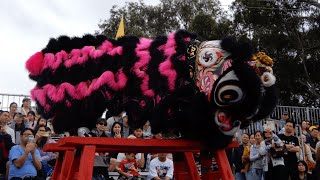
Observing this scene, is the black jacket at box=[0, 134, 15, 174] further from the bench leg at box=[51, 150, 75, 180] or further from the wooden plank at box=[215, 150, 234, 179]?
the wooden plank at box=[215, 150, 234, 179]

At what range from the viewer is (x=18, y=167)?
5469 millimetres

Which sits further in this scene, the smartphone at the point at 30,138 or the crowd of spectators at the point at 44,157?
the smartphone at the point at 30,138

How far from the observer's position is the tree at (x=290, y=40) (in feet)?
60.2

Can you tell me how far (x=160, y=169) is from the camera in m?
6.41

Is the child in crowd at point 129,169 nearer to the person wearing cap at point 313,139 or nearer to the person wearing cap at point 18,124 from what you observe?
the person wearing cap at point 18,124

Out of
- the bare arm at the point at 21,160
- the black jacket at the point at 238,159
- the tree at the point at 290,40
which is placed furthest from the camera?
the tree at the point at 290,40

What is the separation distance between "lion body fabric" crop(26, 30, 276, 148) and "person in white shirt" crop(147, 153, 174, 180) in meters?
2.82

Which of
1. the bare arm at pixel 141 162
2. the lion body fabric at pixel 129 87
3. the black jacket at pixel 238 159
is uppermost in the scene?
the lion body fabric at pixel 129 87

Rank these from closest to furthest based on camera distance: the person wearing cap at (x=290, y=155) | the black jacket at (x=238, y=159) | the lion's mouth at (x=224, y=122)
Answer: the lion's mouth at (x=224, y=122) < the person wearing cap at (x=290, y=155) < the black jacket at (x=238, y=159)

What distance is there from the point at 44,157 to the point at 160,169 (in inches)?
60.1

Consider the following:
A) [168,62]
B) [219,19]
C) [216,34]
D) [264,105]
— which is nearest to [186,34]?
[168,62]

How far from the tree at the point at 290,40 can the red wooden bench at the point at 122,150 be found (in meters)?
15.0

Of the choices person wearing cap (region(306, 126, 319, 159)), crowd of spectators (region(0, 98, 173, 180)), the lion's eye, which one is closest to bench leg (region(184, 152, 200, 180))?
crowd of spectators (region(0, 98, 173, 180))

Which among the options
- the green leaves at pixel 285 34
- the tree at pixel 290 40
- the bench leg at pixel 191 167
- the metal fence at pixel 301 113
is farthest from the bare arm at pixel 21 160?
the tree at pixel 290 40
